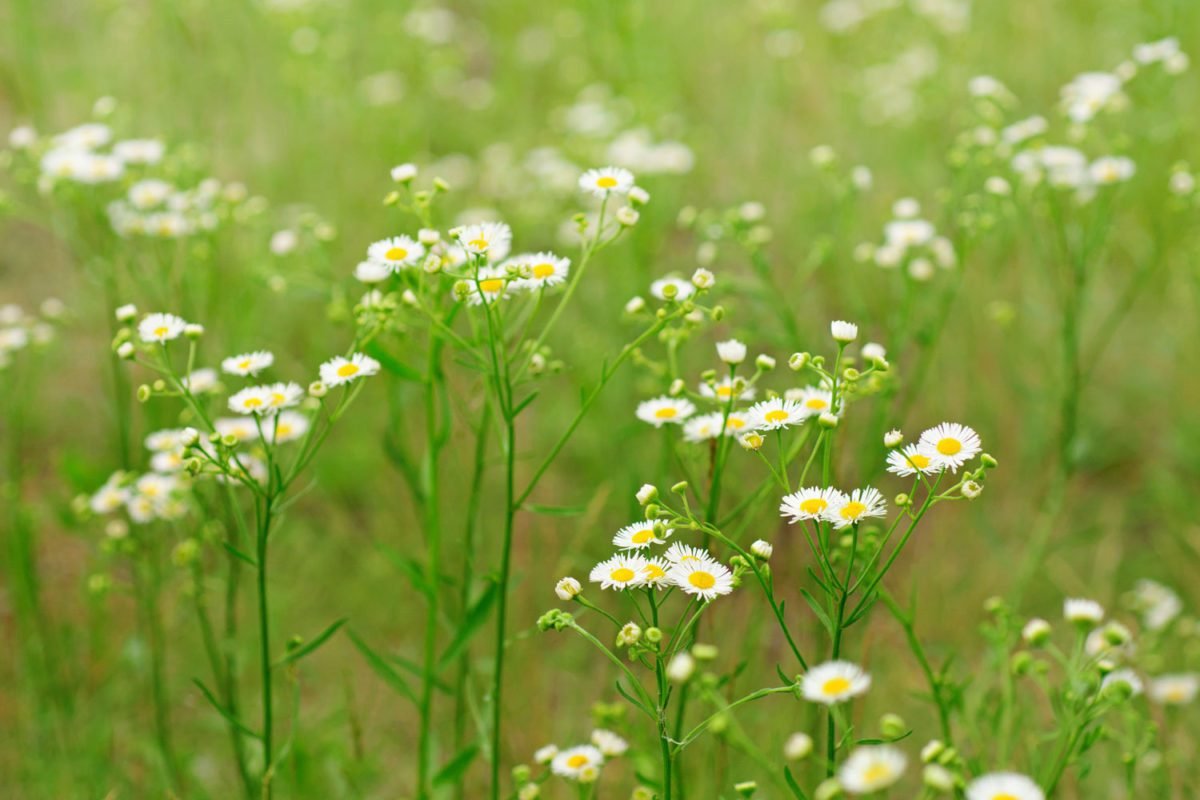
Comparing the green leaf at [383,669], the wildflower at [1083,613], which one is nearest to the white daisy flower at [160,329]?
the green leaf at [383,669]

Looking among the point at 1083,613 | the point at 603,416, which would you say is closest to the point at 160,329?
the point at 1083,613

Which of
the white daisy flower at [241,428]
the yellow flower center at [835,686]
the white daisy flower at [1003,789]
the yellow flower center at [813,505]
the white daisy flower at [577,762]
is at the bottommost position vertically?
the white daisy flower at [1003,789]

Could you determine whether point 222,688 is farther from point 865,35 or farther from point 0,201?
point 865,35

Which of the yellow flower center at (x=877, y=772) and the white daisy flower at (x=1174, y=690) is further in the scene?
the white daisy flower at (x=1174, y=690)

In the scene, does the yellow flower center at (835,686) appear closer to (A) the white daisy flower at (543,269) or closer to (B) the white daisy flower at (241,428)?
(A) the white daisy flower at (543,269)

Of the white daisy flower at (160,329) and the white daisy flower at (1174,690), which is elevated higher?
the white daisy flower at (160,329)

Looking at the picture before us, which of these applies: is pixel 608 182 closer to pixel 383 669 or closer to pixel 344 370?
pixel 344 370

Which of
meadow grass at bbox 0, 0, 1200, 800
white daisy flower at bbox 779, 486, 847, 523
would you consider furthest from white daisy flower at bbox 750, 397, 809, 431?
white daisy flower at bbox 779, 486, 847, 523

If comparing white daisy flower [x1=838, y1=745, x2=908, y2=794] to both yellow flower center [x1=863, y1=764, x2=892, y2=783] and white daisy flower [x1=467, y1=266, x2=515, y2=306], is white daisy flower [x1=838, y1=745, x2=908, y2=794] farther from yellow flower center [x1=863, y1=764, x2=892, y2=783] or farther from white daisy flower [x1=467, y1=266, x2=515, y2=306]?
white daisy flower [x1=467, y1=266, x2=515, y2=306]
